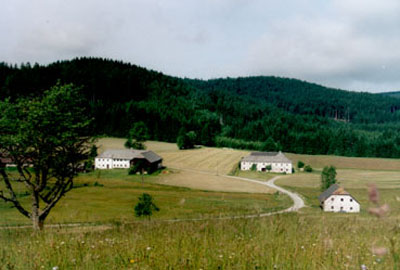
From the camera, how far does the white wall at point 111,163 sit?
352 feet

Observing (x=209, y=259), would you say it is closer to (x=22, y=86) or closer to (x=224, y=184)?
(x=224, y=184)

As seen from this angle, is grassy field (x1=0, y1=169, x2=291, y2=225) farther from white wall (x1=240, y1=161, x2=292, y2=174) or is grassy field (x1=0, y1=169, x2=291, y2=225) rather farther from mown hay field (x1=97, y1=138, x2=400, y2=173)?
white wall (x1=240, y1=161, x2=292, y2=174)

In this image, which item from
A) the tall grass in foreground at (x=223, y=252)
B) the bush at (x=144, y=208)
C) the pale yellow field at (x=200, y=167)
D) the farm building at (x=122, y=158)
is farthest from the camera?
the farm building at (x=122, y=158)

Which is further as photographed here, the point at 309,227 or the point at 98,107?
the point at 98,107

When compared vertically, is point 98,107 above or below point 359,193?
above

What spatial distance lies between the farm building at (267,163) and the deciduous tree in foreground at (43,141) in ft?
325

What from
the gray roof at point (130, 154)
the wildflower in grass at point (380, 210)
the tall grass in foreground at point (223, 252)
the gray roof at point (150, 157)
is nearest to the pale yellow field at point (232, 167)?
the gray roof at point (150, 157)

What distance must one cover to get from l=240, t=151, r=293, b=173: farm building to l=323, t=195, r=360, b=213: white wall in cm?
5659

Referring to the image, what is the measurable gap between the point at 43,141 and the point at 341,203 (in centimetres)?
5353

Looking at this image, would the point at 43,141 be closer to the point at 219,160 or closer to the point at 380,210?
the point at 380,210

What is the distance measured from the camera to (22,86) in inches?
6703

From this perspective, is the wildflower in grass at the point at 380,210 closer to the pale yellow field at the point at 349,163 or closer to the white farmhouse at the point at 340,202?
the white farmhouse at the point at 340,202

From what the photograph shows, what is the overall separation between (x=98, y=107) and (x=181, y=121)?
151ft

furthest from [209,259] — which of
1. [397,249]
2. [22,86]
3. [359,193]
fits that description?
[22,86]
